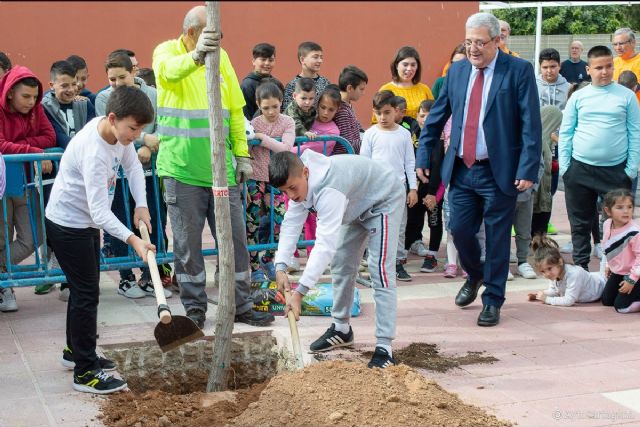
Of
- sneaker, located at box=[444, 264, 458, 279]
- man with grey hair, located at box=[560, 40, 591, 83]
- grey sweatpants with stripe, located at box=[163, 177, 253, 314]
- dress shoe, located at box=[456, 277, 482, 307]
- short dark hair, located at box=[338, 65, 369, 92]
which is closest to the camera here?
grey sweatpants with stripe, located at box=[163, 177, 253, 314]

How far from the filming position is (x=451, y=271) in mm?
7836

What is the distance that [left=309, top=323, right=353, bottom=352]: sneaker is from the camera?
5555mm

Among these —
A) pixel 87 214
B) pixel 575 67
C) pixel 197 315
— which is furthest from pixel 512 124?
pixel 575 67

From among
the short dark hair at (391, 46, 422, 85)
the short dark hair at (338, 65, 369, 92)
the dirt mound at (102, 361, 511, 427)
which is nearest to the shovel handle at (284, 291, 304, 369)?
Result: the dirt mound at (102, 361, 511, 427)

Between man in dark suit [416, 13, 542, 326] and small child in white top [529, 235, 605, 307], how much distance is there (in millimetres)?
650

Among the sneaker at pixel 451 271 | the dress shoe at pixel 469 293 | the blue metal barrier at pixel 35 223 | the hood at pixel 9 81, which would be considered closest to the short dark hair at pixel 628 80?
the sneaker at pixel 451 271

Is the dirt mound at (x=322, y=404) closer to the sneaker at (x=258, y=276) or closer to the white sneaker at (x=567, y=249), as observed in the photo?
the sneaker at (x=258, y=276)

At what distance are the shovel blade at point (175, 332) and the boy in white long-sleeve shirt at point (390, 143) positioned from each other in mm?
3054

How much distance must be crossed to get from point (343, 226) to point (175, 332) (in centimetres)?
133

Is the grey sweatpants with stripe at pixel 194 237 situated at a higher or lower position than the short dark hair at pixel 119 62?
lower

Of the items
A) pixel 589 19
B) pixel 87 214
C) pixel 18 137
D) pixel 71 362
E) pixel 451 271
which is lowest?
pixel 451 271

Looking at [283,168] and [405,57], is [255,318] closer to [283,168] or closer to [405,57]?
[283,168]

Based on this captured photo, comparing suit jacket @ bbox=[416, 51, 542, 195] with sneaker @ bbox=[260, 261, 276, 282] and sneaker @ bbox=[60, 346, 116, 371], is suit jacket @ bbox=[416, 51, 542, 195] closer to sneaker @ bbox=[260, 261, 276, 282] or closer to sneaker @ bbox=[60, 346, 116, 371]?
sneaker @ bbox=[260, 261, 276, 282]

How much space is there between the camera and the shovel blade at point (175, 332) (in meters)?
4.78
